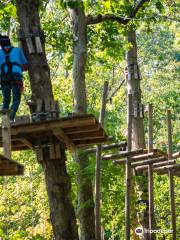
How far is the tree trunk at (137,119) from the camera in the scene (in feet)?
41.7

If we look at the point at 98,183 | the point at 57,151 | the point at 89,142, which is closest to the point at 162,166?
the point at 98,183

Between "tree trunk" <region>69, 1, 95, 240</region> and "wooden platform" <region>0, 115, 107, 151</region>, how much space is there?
208 cm

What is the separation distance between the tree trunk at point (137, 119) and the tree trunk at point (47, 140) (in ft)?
14.3

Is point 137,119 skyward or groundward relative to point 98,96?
groundward

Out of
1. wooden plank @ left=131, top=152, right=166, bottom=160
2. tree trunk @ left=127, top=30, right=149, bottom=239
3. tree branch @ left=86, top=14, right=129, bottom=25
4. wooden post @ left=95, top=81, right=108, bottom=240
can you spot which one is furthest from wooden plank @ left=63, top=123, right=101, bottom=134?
tree trunk @ left=127, top=30, right=149, bottom=239

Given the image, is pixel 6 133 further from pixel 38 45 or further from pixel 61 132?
pixel 38 45

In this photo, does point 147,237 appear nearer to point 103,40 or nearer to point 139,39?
point 103,40

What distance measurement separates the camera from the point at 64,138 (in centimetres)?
783

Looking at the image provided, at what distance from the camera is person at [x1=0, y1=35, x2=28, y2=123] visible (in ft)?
25.6

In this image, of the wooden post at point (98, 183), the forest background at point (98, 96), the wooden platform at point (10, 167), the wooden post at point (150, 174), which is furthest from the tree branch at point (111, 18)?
the wooden platform at point (10, 167)

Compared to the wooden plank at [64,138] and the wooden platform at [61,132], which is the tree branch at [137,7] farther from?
the wooden plank at [64,138]

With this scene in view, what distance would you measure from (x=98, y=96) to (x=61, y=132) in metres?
15.5

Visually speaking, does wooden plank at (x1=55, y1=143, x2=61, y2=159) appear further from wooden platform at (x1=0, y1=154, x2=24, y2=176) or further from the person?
wooden platform at (x1=0, y1=154, x2=24, y2=176)

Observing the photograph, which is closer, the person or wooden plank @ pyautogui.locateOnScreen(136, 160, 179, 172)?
the person
